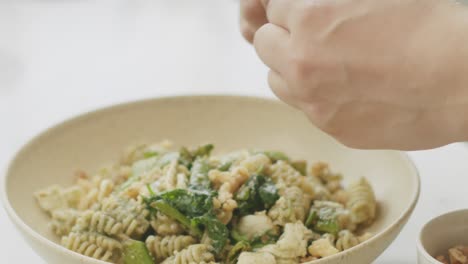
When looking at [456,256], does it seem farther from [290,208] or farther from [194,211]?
[194,211]

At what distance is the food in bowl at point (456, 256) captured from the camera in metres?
1.01

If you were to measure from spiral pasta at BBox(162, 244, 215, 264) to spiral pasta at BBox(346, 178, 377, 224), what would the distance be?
0.83 ft

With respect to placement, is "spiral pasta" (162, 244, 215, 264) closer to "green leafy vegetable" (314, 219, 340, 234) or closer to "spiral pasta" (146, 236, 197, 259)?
"spiral pasta" (146, 236, 197, 259)

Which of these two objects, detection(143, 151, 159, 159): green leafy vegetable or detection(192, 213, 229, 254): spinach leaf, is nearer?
detection(192, 213, 229, 254): spinach leaf

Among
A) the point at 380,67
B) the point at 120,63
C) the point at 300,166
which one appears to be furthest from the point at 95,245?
the point at 120,63

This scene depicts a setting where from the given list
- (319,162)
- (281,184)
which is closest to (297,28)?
(281,184)

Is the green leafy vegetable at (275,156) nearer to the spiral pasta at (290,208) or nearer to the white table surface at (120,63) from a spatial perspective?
the spiral pasta at (290,208)

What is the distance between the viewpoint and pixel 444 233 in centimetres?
104

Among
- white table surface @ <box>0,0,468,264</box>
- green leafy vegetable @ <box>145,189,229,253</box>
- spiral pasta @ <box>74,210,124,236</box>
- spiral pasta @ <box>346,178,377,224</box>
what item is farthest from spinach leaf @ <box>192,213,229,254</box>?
white table surface @ <box>0,0,468,264</box>

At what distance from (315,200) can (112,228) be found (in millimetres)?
327

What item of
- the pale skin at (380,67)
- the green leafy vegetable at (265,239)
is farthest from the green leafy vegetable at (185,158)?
the pale skin at (380,67)

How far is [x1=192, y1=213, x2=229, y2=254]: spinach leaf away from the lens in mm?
1095

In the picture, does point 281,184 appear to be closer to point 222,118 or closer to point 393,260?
point 393,260

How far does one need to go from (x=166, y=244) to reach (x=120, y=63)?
44.3 inches
